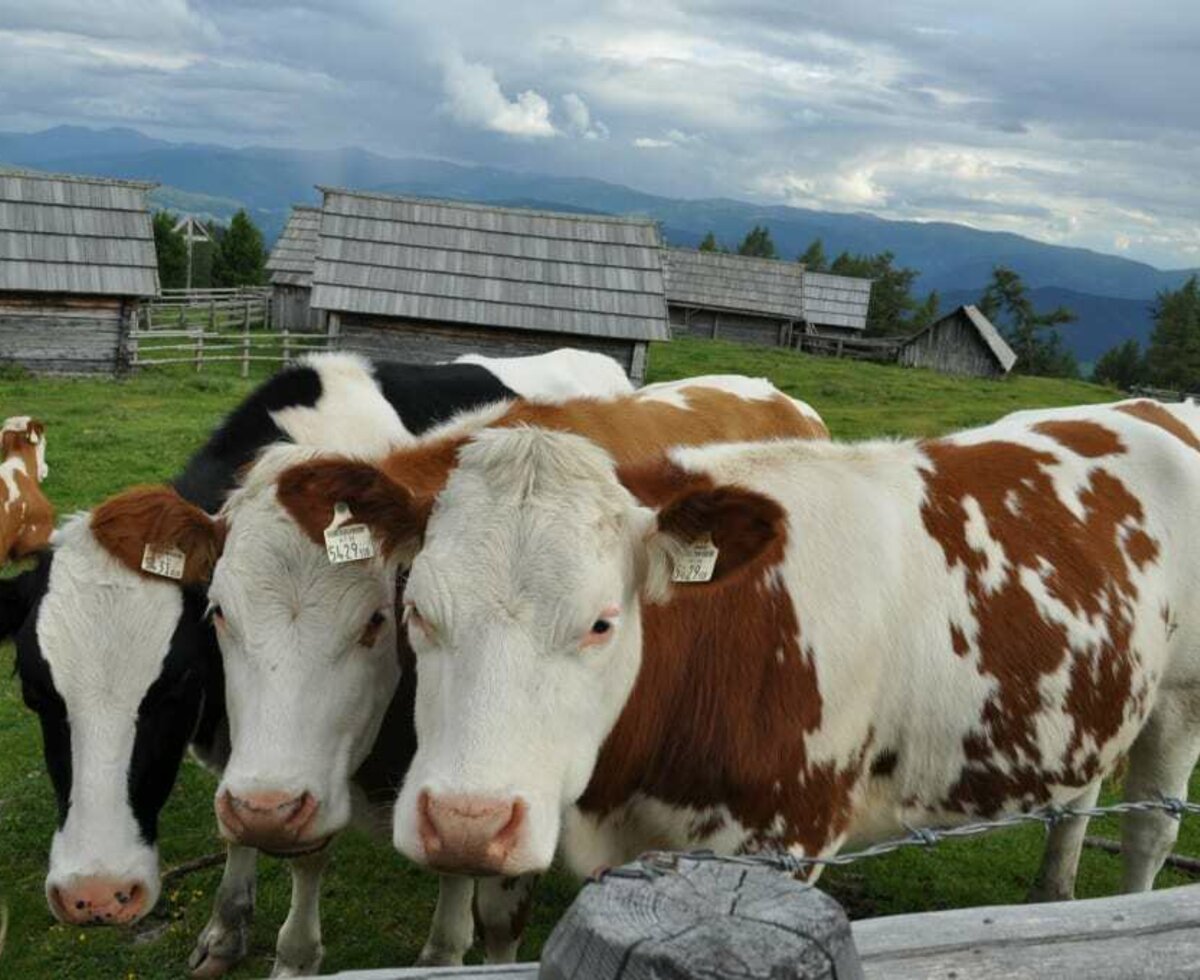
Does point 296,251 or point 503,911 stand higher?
point 503,911

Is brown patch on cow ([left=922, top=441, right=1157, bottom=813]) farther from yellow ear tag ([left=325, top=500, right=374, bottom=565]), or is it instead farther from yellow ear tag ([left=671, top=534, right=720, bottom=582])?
yellow ear tag ([left=325, top=500, right=374, bottom=565])

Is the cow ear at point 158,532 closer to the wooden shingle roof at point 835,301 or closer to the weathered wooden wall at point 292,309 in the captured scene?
the weathered wooden wall at point 292,309

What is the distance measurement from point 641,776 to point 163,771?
5.31 ft

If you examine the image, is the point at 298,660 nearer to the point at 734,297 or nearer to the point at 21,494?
the point at 21,494

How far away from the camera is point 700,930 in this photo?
1433 mm

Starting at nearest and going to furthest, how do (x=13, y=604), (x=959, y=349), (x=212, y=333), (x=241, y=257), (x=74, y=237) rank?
(x=13, y=604) → (x=74, y=237) → (x=212, y=333) → (x=959, y=349) → (x=241, y=257)

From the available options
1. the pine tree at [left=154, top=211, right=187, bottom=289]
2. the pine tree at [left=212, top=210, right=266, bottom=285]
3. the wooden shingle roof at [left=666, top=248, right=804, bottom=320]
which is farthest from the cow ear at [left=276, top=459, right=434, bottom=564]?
the pine tree at [left=212, top=210, right=266, bottom=285]

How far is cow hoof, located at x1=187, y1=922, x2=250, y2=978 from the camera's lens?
471 cm

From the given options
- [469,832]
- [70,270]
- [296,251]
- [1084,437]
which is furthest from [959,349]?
[469,832]

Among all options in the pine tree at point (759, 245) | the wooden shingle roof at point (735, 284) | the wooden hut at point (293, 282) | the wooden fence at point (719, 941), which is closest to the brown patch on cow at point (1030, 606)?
the wooden fence at point (719, 941)

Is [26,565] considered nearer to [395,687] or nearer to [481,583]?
[395,687]

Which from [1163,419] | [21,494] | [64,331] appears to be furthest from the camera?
[64,331]

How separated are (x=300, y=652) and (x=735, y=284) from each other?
51.1m

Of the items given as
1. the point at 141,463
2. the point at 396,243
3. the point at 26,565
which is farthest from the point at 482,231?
the point at 26,565
